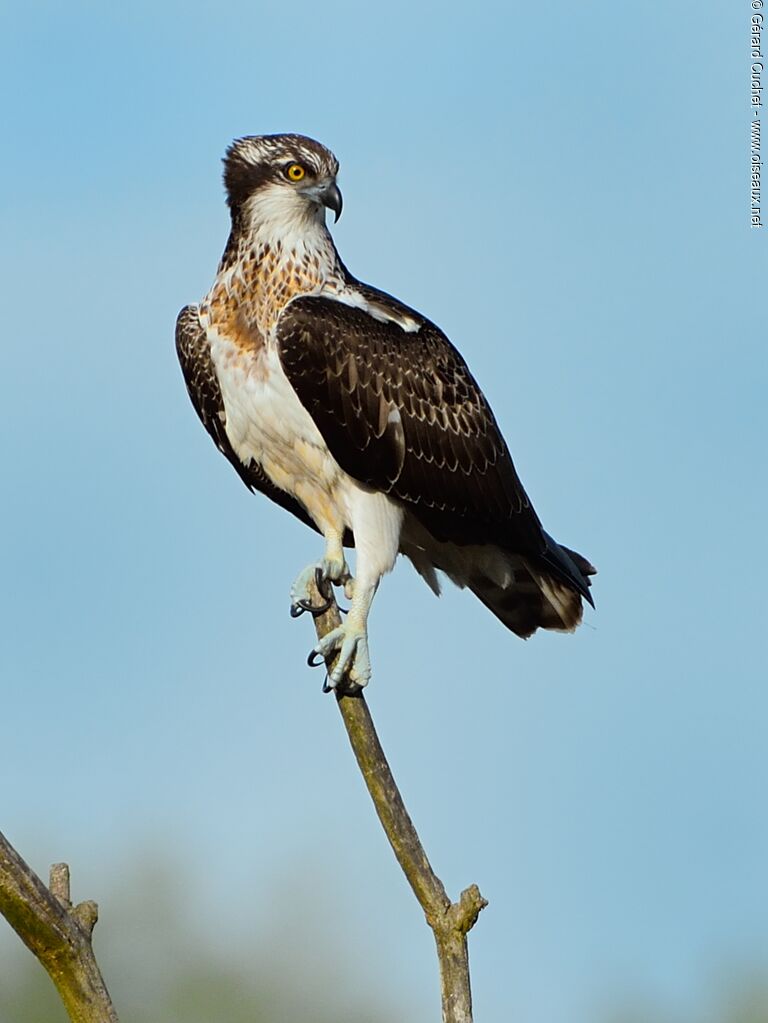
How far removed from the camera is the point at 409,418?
27.6 ft

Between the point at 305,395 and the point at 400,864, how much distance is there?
253 centimetres

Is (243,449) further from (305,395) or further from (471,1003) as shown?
(471,1003)

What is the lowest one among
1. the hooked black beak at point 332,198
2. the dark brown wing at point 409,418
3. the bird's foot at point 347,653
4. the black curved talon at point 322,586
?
the bird's foot at point 347,653

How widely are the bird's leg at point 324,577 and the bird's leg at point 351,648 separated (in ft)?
0.48

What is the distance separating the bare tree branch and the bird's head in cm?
395

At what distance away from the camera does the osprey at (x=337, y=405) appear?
8109 millimetres

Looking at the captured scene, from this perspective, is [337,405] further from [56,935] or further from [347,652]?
[56,935]

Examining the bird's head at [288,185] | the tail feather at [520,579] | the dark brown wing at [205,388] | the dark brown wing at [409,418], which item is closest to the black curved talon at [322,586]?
the dark brown wing at [409,418]

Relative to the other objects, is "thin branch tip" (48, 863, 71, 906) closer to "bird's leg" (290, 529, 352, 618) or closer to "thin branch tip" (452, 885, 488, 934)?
"thin branch tip" (452, 885, 488, 934)

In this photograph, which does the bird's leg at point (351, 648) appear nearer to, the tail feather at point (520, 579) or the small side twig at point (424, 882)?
the small side twig at point (424, 882)

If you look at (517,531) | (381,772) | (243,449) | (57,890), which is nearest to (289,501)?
(243,449)

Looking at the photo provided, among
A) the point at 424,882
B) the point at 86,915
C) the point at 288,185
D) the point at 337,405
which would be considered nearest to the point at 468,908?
the point at 424,882

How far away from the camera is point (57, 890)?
5.67m

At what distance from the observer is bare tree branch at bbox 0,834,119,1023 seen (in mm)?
5398
